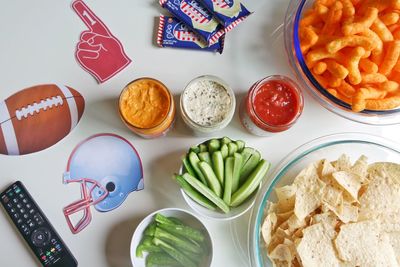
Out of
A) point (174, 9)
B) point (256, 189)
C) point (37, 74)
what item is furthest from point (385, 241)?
point (37, 74)

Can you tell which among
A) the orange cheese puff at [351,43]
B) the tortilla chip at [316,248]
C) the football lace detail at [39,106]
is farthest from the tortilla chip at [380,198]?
the football lace detail at [39,106]

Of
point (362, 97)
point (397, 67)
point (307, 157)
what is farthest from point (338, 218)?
point (397, 67)

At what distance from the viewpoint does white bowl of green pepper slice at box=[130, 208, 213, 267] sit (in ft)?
3.25

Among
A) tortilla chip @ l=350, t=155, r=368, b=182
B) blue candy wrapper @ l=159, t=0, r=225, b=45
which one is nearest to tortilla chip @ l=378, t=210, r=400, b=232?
tortilla chip @ l=350, t=155, r=368, b=182

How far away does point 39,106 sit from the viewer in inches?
44.3

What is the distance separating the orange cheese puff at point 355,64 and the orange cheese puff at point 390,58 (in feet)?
0.22

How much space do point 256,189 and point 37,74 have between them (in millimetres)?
719

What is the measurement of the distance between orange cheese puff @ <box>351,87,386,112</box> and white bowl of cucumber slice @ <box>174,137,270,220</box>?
264 millimetres

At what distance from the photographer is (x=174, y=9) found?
3.72 feet

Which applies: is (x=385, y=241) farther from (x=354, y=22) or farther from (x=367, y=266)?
(x=354, y=22)

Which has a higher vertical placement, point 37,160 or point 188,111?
point 37,160

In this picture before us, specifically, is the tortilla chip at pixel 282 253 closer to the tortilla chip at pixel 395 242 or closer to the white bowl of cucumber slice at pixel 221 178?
the white bowl of cucumber slice at pixel 221 178

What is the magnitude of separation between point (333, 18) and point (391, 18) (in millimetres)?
138

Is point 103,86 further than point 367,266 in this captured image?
Yes
